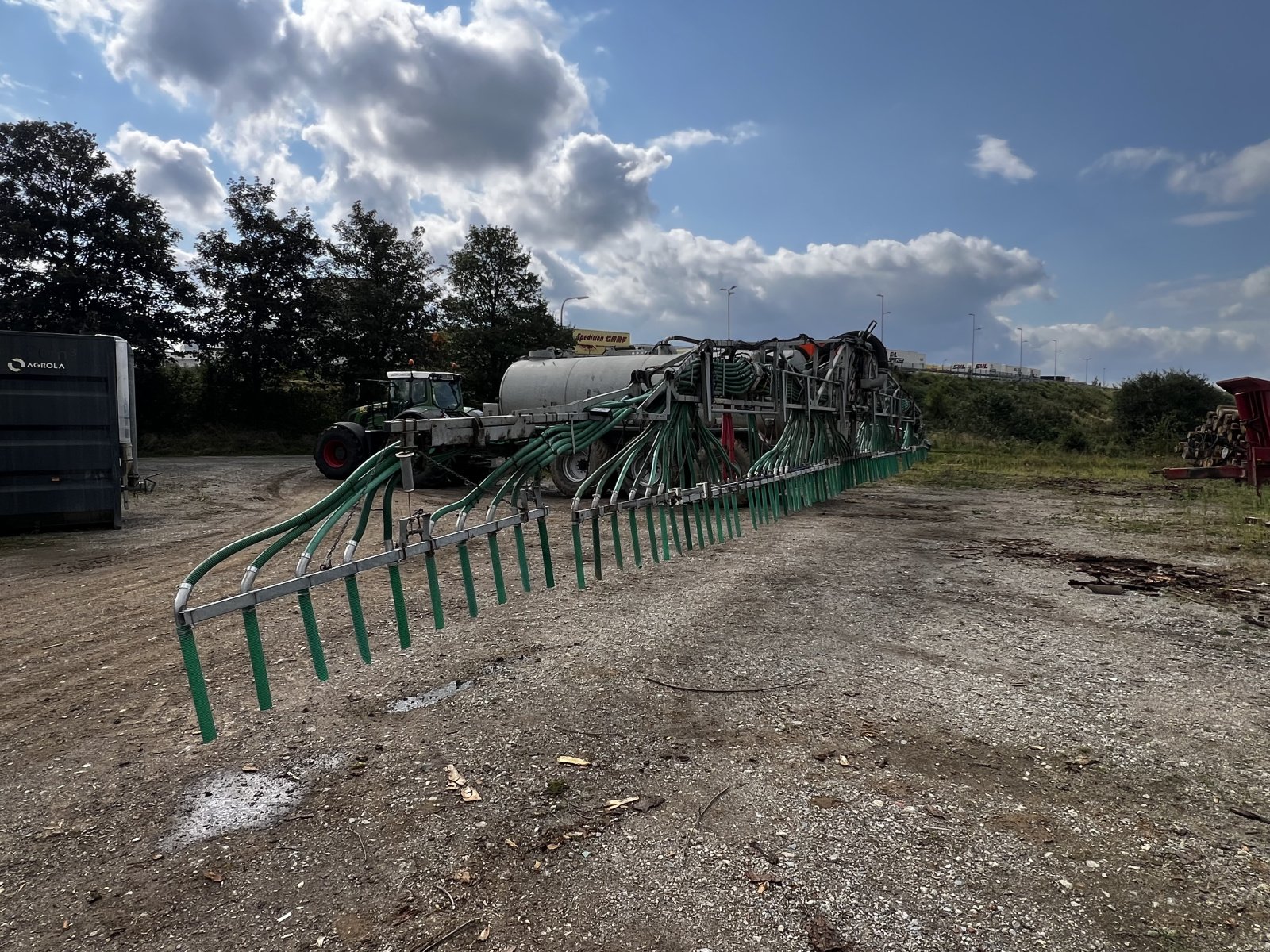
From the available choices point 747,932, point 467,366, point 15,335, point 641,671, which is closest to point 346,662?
point 641,671

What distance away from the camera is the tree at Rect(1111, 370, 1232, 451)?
1043 inches

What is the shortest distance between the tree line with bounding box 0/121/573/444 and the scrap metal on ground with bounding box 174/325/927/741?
16.3m

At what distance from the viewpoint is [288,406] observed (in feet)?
90.3

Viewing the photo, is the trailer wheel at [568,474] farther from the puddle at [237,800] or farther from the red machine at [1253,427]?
the puddle at [237,800]

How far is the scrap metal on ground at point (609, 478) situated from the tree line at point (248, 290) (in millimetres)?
16331

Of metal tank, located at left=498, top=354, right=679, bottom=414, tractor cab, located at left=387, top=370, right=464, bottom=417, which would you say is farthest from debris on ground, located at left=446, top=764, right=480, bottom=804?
tractor cab, located at left=387, top=370, right=464, bottom=417

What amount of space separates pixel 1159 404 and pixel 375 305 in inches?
1133

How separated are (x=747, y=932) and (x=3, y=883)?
240 cm

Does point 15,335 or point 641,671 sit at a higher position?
point 15,335

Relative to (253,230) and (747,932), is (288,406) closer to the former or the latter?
(253,230)

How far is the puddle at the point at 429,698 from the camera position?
379 cm

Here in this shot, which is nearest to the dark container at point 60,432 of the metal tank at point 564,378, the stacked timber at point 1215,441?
the metal tank at point 564,378

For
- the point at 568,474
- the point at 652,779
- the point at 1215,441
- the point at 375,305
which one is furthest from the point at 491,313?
the point at 652,779

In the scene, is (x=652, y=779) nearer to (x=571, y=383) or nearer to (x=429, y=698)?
(x=429, y=698)
